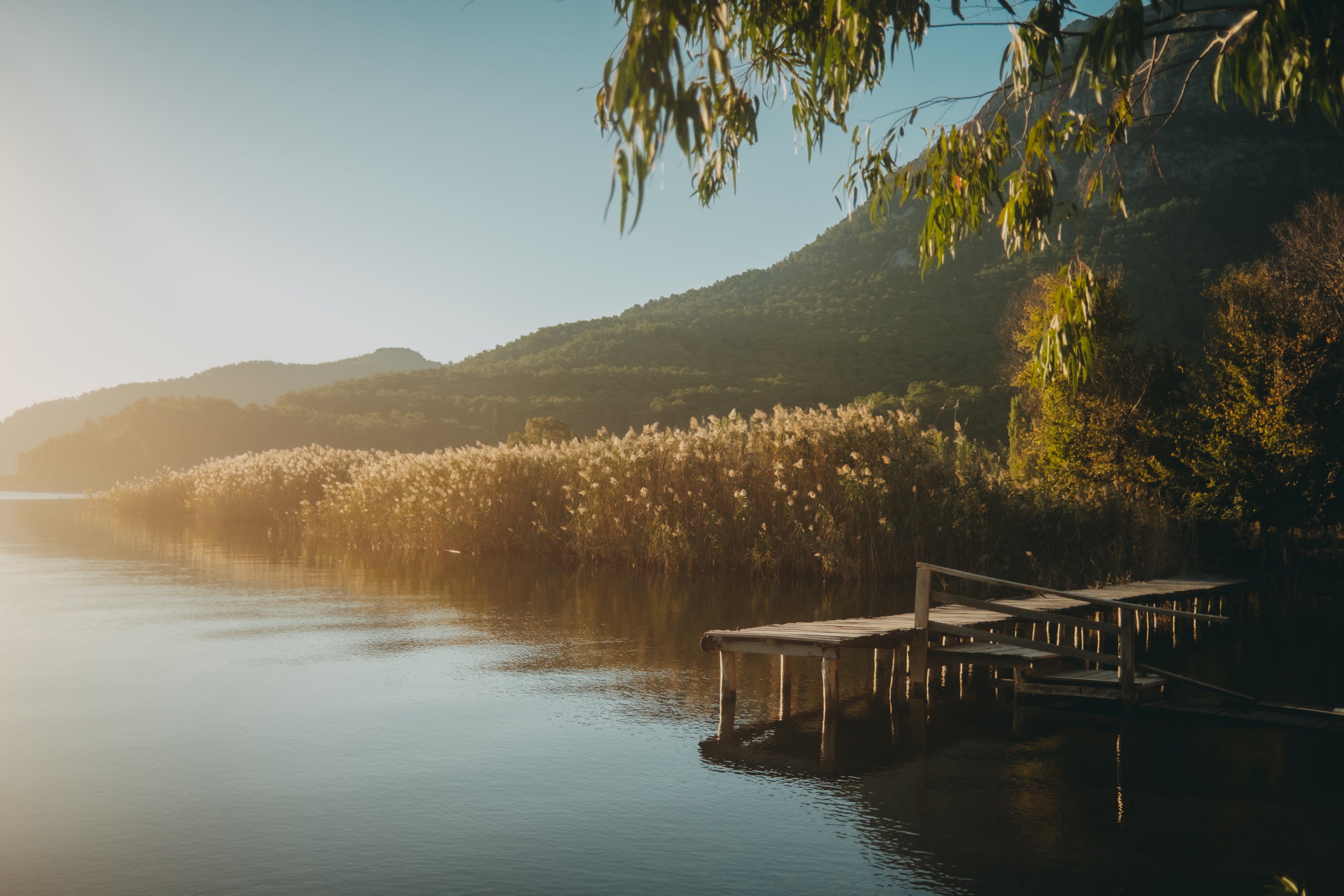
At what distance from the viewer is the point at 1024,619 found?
8938 mm

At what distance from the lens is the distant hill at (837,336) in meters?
57.4

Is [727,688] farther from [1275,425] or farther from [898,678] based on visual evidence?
[1275,425]

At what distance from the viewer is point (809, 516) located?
55.8 ft

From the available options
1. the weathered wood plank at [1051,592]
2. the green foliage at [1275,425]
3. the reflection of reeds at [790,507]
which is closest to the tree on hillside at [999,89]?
the weathered wood plank at [1051,592]

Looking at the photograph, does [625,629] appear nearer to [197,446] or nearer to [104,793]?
[104,793]

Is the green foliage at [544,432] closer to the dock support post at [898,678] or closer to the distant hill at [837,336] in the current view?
the dock support post at [898,678]

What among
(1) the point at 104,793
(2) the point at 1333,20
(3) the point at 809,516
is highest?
(2) the point at 1333,20

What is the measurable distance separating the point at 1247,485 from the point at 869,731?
12.6m

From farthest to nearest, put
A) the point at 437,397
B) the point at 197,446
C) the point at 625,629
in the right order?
1. the point at 437,397
2. the point at 197,446
3. the point at 625,629

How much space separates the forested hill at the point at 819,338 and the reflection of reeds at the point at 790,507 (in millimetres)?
32649

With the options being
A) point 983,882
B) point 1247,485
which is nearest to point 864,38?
point 983,882

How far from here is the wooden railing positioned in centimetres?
806

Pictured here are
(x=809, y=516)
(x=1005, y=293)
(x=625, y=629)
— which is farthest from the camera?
(x=1005, y=293)

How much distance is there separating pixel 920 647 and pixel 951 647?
0.36 m
